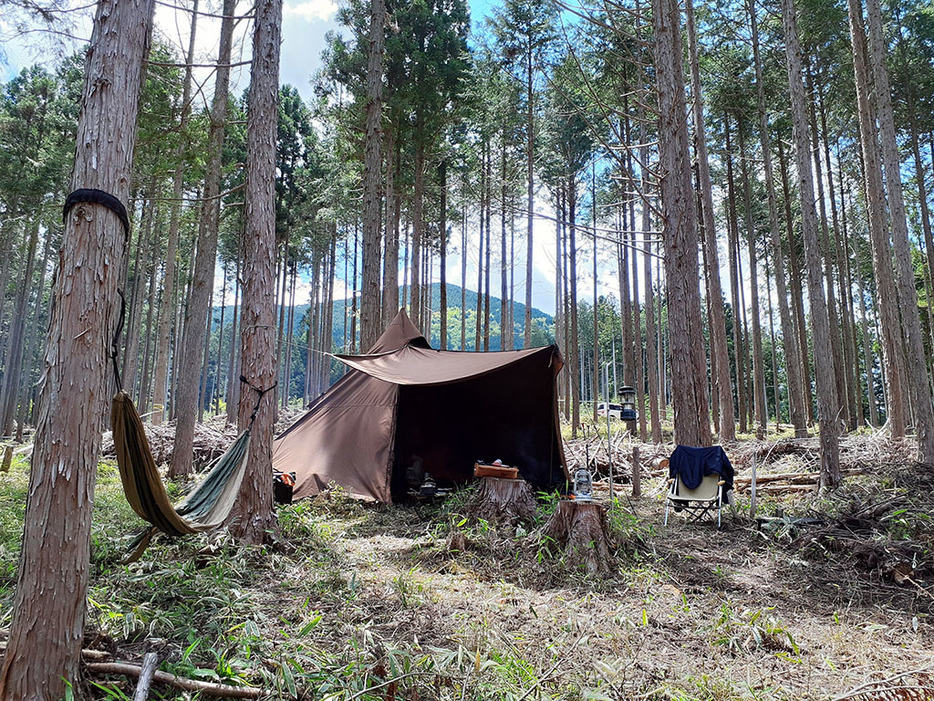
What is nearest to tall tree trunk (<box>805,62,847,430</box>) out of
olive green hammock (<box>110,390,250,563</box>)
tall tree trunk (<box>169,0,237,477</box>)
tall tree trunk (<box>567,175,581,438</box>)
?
tall tree trunk (<box>567,175,581,438</box>)

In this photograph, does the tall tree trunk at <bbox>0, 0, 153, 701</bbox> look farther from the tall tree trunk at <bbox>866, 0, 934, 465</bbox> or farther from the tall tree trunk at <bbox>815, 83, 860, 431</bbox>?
the tall tree trunk at <bbox>815, 83, 860, 431</bbox>

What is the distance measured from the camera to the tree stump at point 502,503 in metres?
4.68

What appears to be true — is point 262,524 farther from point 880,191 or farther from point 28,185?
point 28,185

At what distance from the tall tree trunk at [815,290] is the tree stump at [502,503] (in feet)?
10.0

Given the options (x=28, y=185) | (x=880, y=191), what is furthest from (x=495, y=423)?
(x=28, y=185)

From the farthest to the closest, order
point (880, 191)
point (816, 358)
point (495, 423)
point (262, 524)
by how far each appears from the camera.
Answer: point (495, 423) → point (880, 191) → point (816, 358) → point (262, 524)

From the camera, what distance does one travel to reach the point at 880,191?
623 cm

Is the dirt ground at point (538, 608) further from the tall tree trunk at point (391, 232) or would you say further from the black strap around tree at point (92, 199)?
the tall tree trunk at point (391, 232)

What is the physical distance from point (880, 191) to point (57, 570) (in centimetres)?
791

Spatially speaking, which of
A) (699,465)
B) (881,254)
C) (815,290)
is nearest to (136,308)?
(699,465)

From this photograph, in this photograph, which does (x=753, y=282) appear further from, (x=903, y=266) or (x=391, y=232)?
(x=391, y=232)

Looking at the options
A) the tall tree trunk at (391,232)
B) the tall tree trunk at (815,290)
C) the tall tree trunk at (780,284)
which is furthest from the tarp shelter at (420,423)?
the tall tree trunk at (780,284)

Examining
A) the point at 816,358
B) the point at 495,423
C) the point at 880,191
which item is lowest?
the point at 495,423

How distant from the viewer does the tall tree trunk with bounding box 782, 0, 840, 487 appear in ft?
17.7
